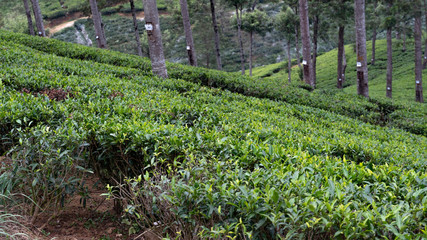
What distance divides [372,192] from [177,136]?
194cm

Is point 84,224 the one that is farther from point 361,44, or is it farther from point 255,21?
point 255,21

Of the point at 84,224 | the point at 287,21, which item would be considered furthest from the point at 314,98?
the point at 287,21

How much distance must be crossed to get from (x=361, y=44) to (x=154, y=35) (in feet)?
25.3

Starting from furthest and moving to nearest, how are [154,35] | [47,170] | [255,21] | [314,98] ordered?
[255,21], [314,98], [154,35], [47,170]

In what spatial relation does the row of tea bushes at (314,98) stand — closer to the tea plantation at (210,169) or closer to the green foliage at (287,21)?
the tea plantation at (210,169)

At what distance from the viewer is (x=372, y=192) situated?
2520mm

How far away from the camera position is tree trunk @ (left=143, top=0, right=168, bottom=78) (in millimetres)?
8594

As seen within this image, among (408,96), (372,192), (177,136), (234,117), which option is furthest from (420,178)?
(408,96)

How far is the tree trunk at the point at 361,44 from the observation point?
11287 mm

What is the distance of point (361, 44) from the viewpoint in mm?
11578

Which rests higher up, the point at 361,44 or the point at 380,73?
the point at 361,44

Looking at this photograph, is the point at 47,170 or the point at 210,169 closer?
the point at 210,169

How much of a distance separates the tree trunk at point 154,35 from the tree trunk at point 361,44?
7342 millimetres

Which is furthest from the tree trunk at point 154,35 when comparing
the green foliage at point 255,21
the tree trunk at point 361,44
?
the green foliage at point 255,21
